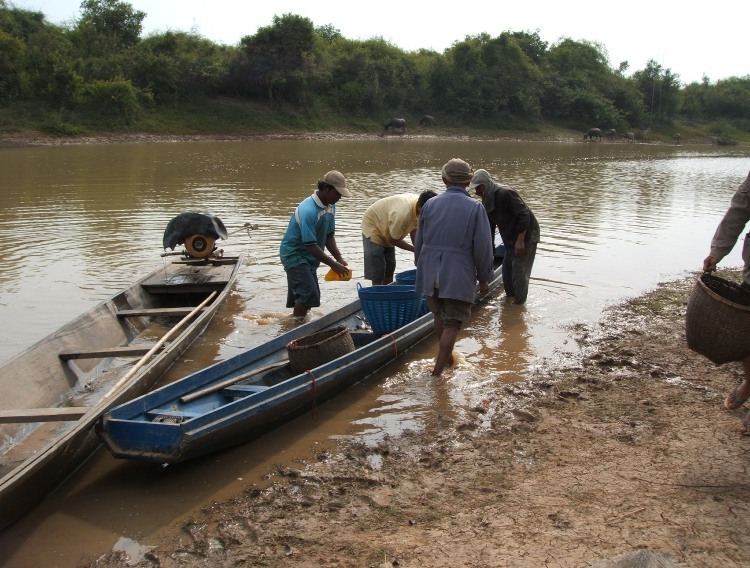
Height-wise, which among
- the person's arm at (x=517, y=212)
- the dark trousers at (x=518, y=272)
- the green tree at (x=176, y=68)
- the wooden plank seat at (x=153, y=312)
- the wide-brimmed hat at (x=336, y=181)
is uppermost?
the green tree at (x=176, y=68)

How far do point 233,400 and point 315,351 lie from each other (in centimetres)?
82

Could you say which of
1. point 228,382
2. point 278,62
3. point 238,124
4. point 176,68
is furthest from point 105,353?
point 278,62

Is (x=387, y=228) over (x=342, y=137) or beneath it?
beneath

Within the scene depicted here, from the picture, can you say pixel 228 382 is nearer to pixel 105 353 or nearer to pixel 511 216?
pixel 105 353

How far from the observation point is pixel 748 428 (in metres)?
4.65

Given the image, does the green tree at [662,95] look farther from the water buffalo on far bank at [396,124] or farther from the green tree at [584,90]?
the water buffalo on far bank at [396,124]

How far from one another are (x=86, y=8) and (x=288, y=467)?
45.9 metres

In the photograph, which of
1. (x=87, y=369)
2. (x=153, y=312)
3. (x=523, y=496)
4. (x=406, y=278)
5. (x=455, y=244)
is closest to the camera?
(x=523, y=496)

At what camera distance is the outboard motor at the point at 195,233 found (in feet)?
29.6

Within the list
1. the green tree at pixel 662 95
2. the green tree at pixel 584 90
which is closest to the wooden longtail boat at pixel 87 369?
the green tree at pixel 584 90

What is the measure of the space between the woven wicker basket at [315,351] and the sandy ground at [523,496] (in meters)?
0.96

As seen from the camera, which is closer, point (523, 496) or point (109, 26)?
point (523, 496)

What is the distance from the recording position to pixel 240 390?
5.22 m

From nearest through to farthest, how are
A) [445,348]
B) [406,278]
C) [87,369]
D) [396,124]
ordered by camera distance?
[445,348], [87,369], [406,278], [396,124]
